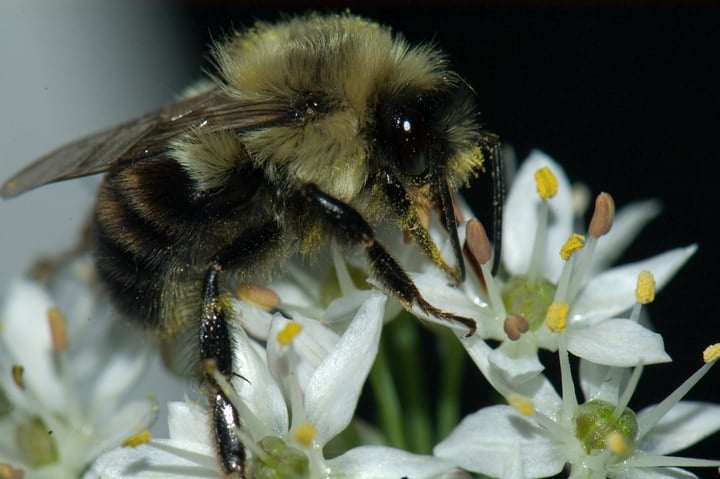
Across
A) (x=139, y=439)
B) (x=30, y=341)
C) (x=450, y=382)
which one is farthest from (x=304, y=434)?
(x=30, y=341)

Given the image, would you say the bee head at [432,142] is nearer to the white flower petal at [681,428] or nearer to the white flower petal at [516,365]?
the white flower petal at [516,365]

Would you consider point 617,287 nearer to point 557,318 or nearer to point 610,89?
point 557,318

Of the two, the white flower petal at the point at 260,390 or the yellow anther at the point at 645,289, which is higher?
the yellow anther at the point at 645,289

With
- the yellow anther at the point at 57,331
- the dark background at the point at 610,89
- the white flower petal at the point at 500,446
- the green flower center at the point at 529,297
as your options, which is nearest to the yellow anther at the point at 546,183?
the green flower center at the point at 529,297

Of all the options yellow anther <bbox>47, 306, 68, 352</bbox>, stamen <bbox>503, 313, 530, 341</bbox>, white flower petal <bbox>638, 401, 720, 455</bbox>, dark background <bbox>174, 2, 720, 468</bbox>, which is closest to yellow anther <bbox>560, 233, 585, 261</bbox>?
stamen <bbox>503, 313, 530, 341</bbox>

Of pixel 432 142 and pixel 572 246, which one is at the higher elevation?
pixel 432 142

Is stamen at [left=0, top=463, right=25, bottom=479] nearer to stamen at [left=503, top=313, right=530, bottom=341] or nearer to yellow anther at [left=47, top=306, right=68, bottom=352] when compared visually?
yellow anther at [left=47, top=306, right=68, bottom=352]

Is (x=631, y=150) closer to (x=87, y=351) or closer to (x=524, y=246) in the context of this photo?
(x=524, y=246)
